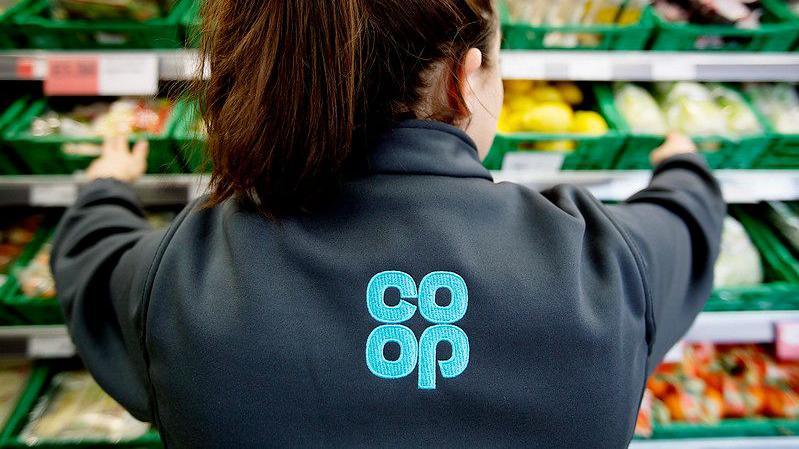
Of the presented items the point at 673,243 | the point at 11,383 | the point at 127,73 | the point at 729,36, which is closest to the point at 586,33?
the point at 729,36

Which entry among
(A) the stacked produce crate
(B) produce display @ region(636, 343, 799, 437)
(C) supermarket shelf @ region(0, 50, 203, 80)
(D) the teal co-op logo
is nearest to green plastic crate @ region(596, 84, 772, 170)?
(A) the stacked produce crate

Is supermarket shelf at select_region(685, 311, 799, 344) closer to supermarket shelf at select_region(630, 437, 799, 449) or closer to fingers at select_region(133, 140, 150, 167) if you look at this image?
supermarket shelf at select_region(630, 437, 799, 449)

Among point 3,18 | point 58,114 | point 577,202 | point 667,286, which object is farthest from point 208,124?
point 58,114

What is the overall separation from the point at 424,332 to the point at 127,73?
3.33 feet

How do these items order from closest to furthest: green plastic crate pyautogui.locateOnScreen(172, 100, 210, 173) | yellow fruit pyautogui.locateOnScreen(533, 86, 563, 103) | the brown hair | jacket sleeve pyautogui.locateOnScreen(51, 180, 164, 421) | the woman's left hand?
1. the brown hair
2. jacket sleeve pyautogui.locateOnScreen(51, 180, 164, 421)
3. green plastic crate pyautogui.locateOnScreen(172, 100, 210, 173)
4. the woman's left hand
5. yellow fruit pyautogui.locateOnScreen(533, 86, 563, 103)

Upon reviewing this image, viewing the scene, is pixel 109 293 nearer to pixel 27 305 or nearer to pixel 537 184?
pixel 27 305

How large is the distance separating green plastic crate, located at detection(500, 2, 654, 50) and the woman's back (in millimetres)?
703

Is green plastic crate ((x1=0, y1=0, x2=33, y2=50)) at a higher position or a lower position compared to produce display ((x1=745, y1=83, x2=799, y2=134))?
lower

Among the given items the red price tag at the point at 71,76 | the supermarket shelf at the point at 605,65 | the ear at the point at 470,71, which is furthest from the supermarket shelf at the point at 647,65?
the red price tag at the point at 71,76

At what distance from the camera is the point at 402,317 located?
1.96 feet

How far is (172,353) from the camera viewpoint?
623 millimetres

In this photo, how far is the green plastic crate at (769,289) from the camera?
1.37m

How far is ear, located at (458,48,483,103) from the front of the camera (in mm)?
639

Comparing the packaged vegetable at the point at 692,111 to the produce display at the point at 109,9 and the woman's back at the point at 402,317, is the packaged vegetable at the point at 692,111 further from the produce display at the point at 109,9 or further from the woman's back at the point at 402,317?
the produce display at the point at 109,9
